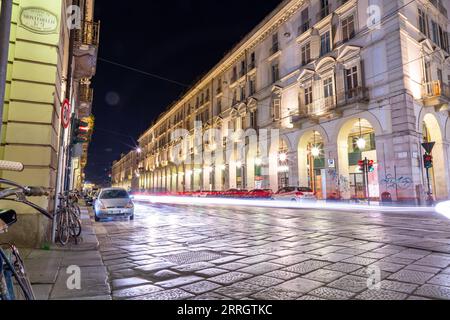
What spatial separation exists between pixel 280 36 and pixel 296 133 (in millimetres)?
9895

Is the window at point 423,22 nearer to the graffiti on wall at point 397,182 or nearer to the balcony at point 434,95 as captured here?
the balcony at point 434,95

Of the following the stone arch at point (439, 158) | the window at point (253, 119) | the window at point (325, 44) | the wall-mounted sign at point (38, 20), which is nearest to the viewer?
the wall-mounted sign at point (38, 20)

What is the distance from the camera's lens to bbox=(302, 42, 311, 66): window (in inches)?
1061

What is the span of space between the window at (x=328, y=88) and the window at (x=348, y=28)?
3010 mm

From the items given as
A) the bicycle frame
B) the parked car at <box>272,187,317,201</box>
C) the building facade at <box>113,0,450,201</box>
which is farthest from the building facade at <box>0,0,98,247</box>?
the parked car at <box>272,187,317,201</box>

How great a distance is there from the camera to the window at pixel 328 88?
2427 centimetres

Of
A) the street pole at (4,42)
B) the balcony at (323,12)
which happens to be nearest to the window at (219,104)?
the balcony at (323,12)

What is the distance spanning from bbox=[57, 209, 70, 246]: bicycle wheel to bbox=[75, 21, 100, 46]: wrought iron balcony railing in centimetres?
868

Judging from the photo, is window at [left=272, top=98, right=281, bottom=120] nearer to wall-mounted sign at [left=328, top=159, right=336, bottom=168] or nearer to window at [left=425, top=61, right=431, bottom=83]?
wall-mounted sign at [left=328, top=159, right=336, bottom=168]

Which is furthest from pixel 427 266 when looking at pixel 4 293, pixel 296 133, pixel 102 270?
pixel 296 133

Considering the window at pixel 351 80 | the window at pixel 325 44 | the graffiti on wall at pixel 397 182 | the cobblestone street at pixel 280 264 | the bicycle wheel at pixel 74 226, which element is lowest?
the cobblestone street at pixel 280 264

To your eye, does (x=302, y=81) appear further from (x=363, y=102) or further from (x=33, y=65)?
(x=33, y=65)
